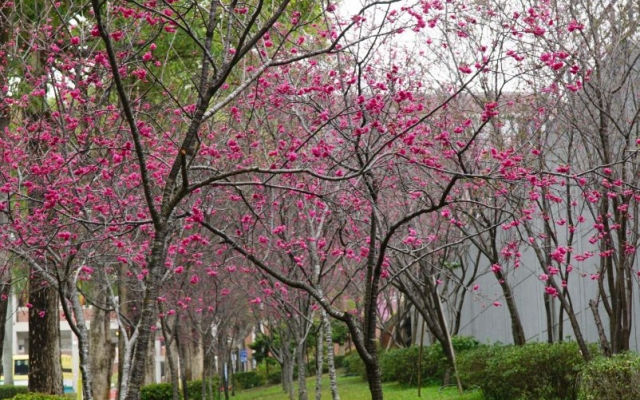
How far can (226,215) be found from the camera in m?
15.2

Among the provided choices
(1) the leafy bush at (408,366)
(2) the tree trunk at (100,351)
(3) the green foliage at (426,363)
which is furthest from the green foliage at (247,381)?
(2) the tree trunk at (100,351)

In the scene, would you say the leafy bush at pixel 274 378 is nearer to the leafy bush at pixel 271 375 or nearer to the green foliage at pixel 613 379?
the leafy bush at pixel 271 375

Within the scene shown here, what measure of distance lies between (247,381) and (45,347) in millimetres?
27819

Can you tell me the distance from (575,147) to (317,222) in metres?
4.09

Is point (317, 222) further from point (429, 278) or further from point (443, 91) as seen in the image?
point (429, 278)

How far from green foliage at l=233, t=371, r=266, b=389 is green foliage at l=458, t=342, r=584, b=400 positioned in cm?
2849

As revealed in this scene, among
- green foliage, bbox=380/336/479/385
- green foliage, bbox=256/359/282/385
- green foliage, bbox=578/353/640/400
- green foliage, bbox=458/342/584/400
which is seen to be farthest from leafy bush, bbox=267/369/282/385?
green foliage, bbox=578/353/640/400

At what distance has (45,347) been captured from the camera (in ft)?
50.4

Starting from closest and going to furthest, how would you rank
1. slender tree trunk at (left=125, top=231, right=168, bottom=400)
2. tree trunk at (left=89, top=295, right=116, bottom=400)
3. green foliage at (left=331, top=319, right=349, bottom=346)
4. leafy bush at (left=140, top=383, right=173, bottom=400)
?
slender tree trunk at (left=125, top=231, right=168, bottom=400) < tree trunk at (left=89, top=295, right=116, bottom=400) < leafy bush at (left=140, top=383, right=173, bottom=400) < green foliage at (left=331, top=319, right=349, bottom=346)

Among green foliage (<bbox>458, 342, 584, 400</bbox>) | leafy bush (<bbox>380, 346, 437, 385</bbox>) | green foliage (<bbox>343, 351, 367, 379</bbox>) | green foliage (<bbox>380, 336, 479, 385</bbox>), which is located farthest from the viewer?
green foliage (<bbox>343, 351, 367, 379</bbox>)

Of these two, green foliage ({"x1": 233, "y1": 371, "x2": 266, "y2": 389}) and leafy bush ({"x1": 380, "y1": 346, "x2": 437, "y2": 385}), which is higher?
green foliage ({"x1": 233, "y1": 371, "x2": 266, "y2": 389})

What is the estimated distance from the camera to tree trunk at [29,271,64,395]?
1534cm

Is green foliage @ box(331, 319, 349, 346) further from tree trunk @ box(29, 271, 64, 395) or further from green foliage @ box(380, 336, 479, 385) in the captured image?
tree trunk @ box(29, 271, 64, 395)

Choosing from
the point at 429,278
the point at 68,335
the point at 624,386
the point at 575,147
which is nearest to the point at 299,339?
the point at 429,278
